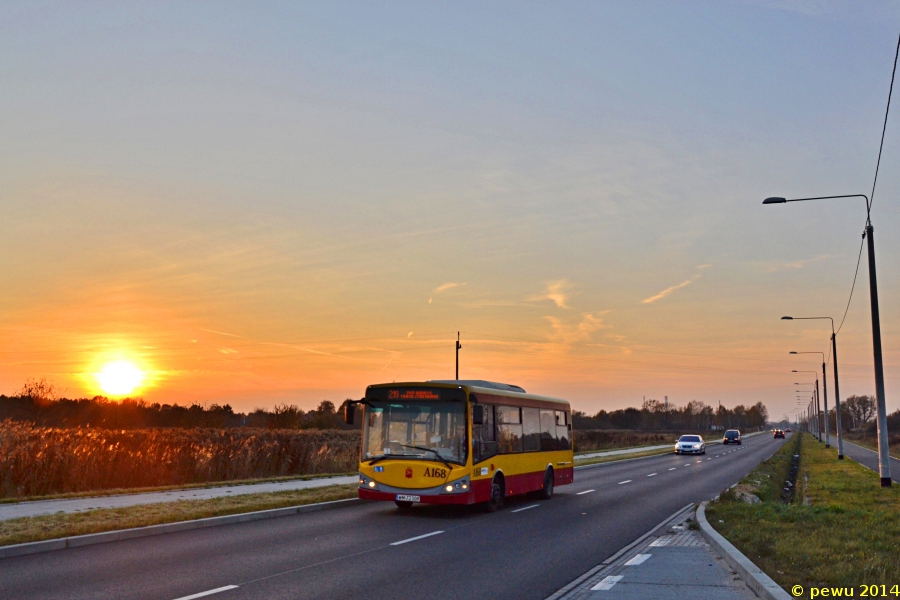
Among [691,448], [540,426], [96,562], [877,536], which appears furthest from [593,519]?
[691,448]

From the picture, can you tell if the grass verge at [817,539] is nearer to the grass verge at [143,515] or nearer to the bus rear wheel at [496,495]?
the bus rear wheel at [496,495]

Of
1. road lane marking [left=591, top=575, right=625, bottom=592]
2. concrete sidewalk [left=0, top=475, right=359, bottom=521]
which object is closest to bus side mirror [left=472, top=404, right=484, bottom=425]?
concrete sidewalk [left=0, top=475, right=359, bottom=521]

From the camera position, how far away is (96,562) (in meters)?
10.9

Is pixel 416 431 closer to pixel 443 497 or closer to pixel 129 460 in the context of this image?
pixel 443 497

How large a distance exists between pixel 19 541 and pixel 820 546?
11210 mm

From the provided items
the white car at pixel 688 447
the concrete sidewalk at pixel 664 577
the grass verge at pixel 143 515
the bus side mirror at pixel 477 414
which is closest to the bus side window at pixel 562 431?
the grass verge at pixel 143 515

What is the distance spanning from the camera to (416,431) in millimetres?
17594

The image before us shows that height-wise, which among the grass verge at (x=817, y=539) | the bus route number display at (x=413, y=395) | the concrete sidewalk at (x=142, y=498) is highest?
the bus route number display at (x=413, y=395)

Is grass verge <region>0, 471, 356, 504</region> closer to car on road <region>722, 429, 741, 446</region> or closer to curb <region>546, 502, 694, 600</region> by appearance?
curb <region>546, 502, 694, 600</region>

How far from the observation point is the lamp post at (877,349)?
22122 millimetres

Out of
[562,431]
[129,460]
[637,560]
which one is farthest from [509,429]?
[129,460]

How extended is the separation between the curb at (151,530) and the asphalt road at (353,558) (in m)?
0.21

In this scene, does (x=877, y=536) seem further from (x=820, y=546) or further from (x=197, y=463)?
(x=197, y=463)

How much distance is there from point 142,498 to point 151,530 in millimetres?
4823
